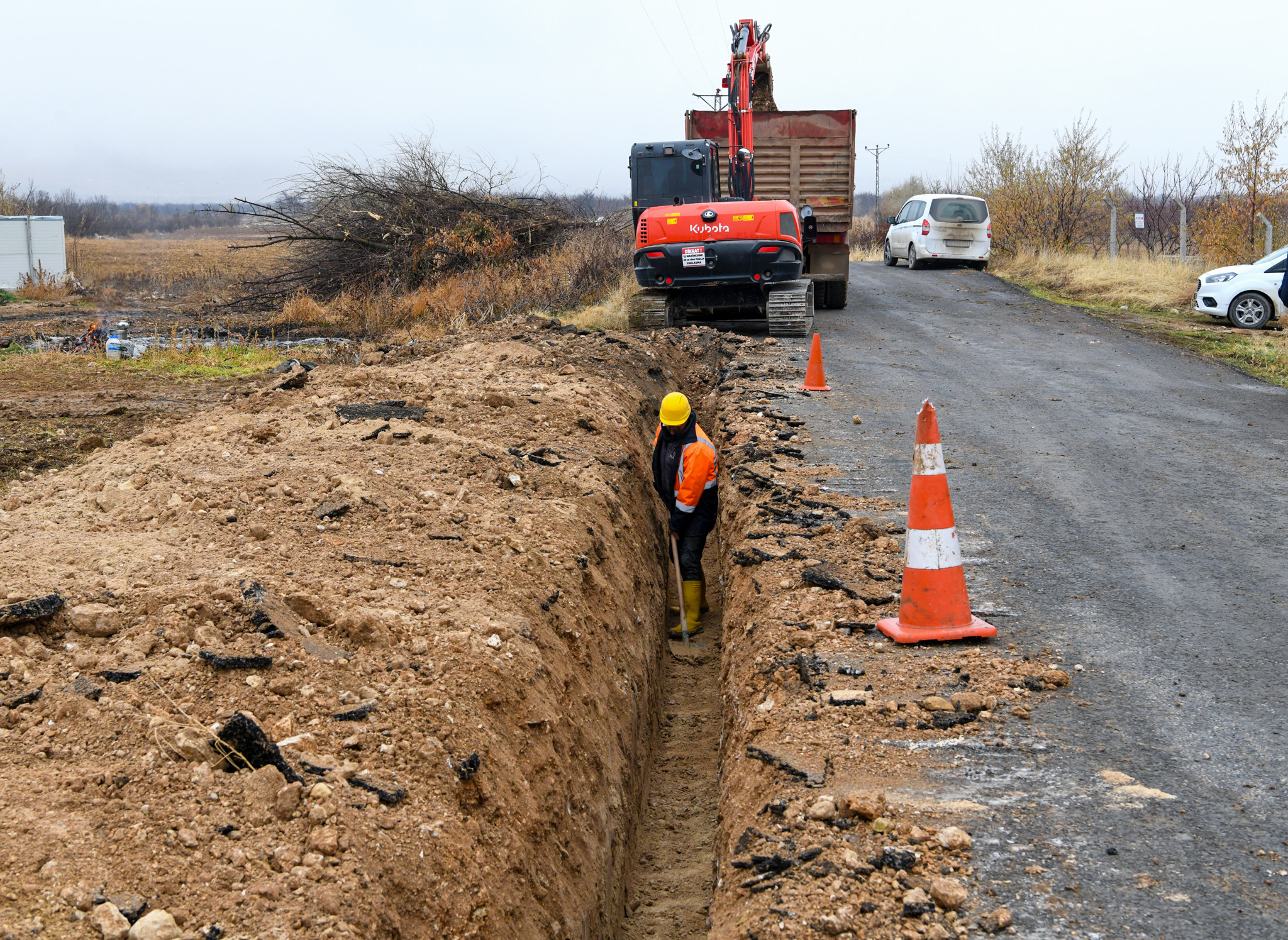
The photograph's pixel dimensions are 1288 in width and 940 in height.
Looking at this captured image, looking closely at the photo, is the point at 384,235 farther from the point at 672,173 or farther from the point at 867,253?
the point at 867,253

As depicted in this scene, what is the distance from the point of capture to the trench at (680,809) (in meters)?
4.57

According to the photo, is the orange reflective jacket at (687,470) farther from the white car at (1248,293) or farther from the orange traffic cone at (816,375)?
the white car at (1248,293)

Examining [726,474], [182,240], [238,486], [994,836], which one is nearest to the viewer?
[994,836]

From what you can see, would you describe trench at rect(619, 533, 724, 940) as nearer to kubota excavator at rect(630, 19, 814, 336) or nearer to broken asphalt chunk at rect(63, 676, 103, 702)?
broken asphalt chunk at rect(63, 676, 103, 702)

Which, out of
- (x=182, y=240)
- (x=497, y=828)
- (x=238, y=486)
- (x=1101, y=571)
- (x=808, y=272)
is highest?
(x=182, y=240)

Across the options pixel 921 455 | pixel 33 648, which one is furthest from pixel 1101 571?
pixel 33 648

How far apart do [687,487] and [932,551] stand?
3.13 metres

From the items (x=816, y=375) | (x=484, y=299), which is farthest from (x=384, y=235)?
(x=816, y=375)

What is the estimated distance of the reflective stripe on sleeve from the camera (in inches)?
175

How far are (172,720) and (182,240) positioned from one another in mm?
80951

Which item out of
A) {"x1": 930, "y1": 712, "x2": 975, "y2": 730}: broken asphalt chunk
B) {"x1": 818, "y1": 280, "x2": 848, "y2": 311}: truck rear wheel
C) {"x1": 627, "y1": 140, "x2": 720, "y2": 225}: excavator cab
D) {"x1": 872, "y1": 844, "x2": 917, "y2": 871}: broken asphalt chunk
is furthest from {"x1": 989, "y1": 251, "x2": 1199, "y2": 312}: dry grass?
{"x1": 872, "y1": 844, "x2": 917, "y2": 871}: broken asphalt chunk

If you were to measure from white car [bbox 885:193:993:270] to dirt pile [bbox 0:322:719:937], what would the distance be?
60.5 feet

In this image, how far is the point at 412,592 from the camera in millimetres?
4371

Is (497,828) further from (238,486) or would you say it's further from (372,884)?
(238,486)
